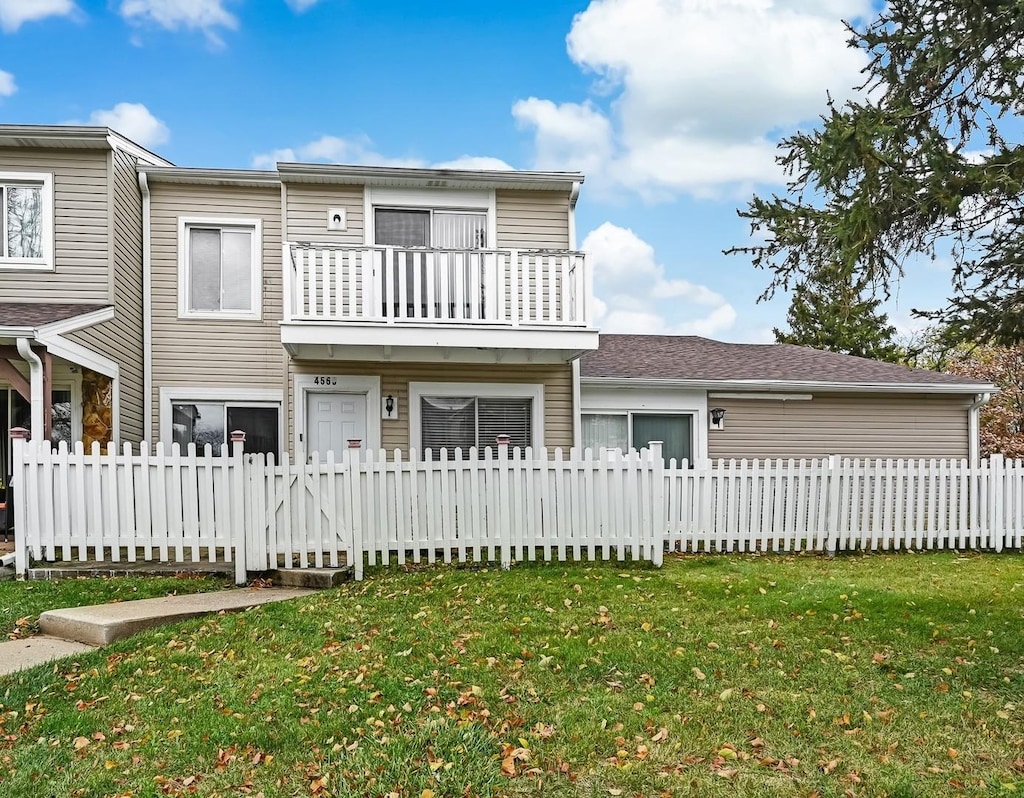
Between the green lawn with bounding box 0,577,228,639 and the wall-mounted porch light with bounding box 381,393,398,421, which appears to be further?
the wall-mounted porch light with bounding box 381,393,398,421

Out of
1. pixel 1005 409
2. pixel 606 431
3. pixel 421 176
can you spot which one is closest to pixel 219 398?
pixel 421 176

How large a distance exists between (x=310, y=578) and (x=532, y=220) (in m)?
7.09

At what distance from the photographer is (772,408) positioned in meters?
13.9

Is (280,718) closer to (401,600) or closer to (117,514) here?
(401,600)

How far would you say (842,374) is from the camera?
14445mm

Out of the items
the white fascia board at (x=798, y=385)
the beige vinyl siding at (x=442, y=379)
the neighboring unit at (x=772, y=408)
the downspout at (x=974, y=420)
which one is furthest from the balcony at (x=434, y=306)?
the downspout at (x=974, y=420)

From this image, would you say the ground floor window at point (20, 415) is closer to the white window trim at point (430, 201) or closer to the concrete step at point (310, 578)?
the white window trim at point (430, 201)

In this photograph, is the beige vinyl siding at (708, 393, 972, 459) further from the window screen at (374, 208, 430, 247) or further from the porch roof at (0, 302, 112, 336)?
the porch roof at (0, 302, 112, 336)

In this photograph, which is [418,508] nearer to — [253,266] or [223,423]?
[223,423]

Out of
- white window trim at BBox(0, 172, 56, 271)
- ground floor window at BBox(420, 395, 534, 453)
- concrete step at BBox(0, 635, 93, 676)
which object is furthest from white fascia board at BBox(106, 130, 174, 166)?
concrete step at BBox(0, 635, 93, 676)

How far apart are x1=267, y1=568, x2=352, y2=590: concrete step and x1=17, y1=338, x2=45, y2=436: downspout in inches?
138

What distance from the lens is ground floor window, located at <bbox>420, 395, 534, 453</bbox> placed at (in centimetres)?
1228

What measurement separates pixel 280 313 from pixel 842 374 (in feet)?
33.4

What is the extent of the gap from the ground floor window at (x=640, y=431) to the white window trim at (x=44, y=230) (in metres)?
8.54
